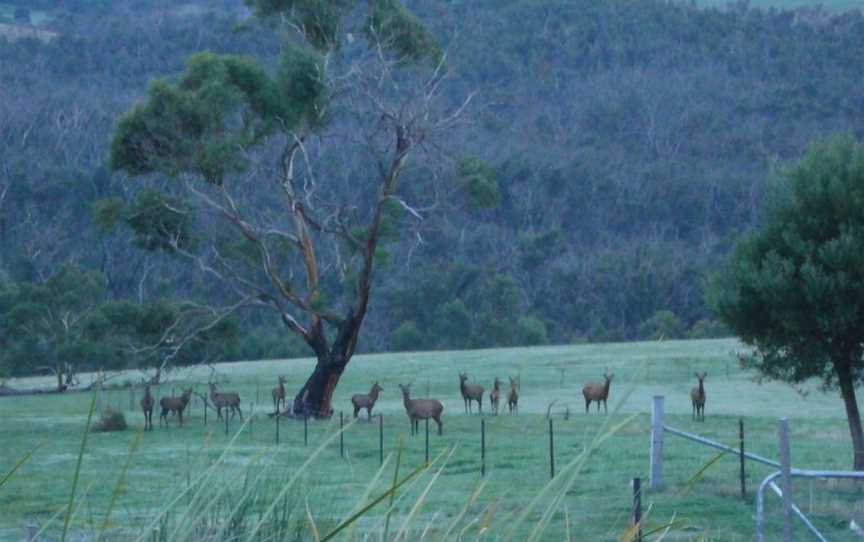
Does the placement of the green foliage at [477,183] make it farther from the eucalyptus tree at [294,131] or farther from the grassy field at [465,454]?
the grassy field at [465,454]

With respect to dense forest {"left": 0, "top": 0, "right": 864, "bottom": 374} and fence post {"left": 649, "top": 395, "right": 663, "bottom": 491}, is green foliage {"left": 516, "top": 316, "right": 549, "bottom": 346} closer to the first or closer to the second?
dense forest {"left": 0, "top": 0, "right": 864, "bottom": 374}

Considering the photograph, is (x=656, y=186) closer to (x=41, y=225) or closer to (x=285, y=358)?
(x=285, y=358)

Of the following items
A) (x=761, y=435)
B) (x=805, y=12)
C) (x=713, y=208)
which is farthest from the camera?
(x=805, y=12)

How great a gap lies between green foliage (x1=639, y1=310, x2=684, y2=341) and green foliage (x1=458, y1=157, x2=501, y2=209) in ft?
94.1

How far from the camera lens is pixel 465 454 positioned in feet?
77.6

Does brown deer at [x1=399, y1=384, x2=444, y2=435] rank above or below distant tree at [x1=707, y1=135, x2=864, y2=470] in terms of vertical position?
below

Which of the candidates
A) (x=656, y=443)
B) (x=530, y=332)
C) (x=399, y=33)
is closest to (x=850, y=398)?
(x=656, y=443)

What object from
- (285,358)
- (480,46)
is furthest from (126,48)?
(285,358)

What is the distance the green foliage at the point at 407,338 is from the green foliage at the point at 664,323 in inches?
435

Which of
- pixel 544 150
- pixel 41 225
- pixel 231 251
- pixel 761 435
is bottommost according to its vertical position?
pixel 761 435

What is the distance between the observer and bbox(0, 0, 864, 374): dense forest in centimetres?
5397

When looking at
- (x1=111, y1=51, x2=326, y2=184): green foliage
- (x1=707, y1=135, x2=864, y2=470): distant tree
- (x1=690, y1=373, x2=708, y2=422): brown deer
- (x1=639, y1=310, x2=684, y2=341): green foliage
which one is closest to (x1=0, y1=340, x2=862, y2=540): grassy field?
(x1=690, y1=373, x2=708, y2=422): brown deer

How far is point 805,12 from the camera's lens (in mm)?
129875

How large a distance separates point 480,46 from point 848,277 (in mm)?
95697
